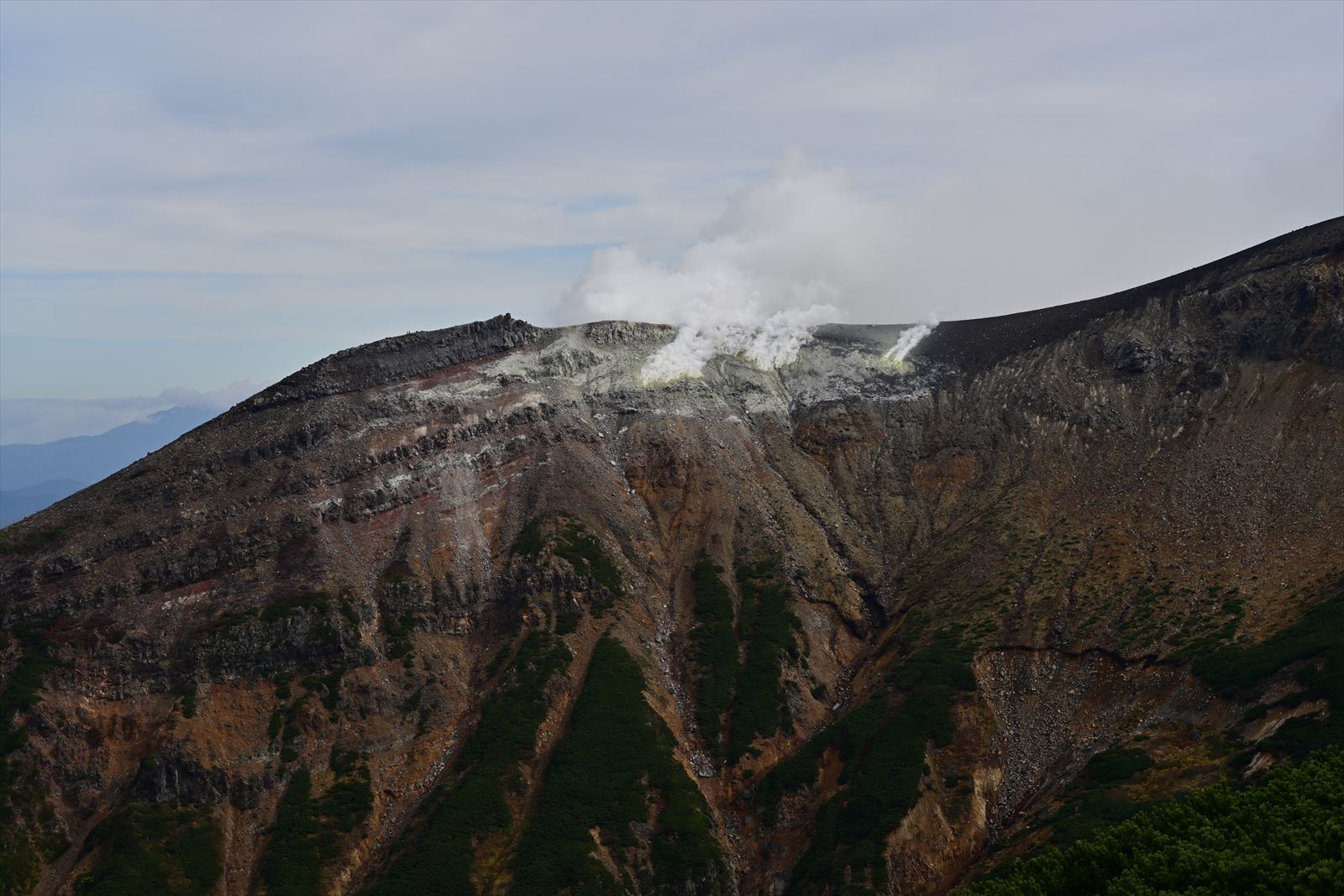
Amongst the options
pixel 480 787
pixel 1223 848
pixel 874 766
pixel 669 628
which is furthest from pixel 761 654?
pixel 1223 848

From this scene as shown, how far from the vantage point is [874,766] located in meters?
138

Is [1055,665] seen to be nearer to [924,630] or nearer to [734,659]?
[924,630]

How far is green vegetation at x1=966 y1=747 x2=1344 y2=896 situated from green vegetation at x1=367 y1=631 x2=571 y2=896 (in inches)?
2445

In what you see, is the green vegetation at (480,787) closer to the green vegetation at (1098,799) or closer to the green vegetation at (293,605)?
the green vegetation at (293,605)

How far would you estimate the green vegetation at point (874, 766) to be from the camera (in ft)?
419

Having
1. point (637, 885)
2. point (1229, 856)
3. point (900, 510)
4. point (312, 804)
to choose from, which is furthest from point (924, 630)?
point (312, 804)

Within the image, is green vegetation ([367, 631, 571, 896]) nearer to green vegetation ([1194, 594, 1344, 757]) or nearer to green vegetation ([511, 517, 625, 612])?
green vegetation ([511, 517, 625, 612])

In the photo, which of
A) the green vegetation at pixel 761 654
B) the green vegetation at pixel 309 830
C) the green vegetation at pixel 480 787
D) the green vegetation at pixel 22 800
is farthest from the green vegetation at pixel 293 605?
the green vegetation at pixel 761 654

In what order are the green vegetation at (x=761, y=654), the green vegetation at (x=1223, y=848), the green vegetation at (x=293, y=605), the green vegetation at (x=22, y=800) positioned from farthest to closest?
the green vegetation at (x=293, y=605), the green vegetation at (x=761, y=654), the green vegetation at (x=22, y=800), the green vegetation at (x=1223, y=848)

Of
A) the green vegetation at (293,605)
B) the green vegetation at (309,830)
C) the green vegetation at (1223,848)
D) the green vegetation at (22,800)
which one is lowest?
the green vegetation at (1223,848)

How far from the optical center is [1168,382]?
602 feet

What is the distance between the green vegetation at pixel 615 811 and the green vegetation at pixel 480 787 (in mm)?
5082

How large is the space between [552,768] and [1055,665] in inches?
2782

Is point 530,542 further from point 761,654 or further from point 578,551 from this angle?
point 761,654
